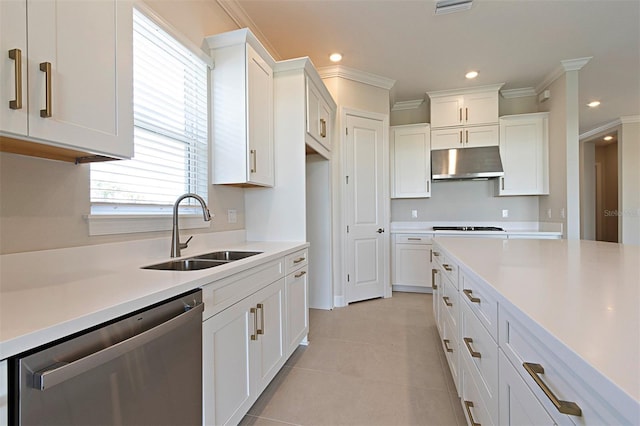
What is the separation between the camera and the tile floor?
5.44 feet

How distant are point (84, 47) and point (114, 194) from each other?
68cm

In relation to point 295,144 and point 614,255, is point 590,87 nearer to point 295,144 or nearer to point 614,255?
point 614,255

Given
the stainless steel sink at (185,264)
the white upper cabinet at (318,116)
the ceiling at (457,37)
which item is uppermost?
the ceiling at (457,37)

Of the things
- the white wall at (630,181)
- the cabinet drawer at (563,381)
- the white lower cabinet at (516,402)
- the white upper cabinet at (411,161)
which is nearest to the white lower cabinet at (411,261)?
the white upper cabinet at (411,161)

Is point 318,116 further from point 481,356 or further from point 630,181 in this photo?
point 630,181

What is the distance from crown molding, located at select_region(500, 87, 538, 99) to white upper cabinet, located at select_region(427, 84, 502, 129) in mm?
363

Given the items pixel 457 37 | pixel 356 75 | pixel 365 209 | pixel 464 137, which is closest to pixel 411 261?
pixel 365 209

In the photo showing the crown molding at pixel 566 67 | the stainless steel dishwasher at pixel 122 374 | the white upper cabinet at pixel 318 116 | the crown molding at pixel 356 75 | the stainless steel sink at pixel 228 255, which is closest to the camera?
the stainless steel dishwasher at pixel 122 374

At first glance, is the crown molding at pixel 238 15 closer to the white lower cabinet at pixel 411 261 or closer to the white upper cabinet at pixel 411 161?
the white upper cabinet at pixel 411 161

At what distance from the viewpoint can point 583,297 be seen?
2.67 ft

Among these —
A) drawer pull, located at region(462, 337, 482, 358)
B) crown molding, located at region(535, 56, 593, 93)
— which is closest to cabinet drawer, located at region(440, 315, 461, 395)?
A: drawer pull, located at region(462, 337, 482, 358)

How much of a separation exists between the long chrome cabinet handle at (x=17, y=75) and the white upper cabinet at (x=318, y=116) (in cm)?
194

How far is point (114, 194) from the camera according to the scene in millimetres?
1487

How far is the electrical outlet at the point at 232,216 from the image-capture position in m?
2.42
